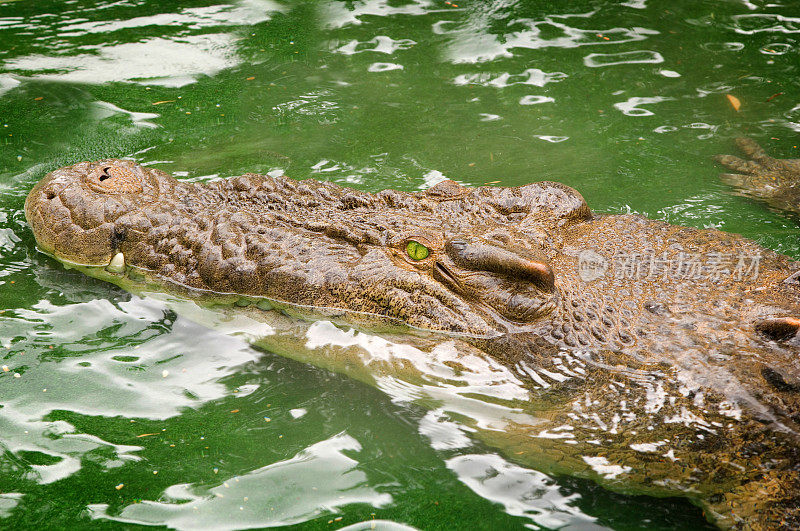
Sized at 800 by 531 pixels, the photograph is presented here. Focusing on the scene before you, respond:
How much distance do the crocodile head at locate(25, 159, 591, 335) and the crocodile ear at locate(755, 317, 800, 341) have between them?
3.07 ft

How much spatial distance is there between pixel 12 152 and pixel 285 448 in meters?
4.04

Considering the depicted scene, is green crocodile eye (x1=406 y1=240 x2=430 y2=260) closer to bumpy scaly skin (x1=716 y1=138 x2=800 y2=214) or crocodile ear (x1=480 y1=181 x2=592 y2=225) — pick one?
crocodile ear (x1=480 y1=181 x2=592 y2=225)

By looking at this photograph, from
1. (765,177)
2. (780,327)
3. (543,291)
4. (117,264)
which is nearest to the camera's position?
(780,327)

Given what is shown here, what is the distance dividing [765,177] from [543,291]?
10.7 feet

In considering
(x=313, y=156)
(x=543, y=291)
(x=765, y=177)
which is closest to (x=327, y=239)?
(x=543, y=291)

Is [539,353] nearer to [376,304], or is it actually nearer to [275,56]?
[376,304]

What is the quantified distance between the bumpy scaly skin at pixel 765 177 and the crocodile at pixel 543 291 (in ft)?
5.61

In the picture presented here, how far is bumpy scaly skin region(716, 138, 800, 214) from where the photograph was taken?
219 inches

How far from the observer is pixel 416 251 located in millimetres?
3752

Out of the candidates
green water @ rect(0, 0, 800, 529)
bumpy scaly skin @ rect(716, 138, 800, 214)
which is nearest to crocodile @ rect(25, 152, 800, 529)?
green water @ rect(0, 0, 800, 529)

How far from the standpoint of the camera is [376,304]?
375cm

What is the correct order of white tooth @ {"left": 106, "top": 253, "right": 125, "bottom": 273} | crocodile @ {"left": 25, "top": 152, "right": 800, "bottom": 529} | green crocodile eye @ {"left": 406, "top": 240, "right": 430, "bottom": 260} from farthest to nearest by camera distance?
white tooth @ {"left": 106, "top": 253, "right": 125, "bottom": 273}
green crocodile eye @ {"left": 406, "top": 240, "right": 430, "bottom": 260}
crocodile @ {"left": 25, "top": 152, "right": 800, "bottom": 529}
